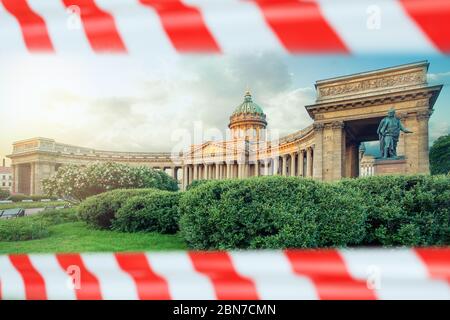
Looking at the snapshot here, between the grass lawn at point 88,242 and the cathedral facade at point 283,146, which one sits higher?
the cathedral facade at point 283,146

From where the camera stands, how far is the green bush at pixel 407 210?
9.96 ft

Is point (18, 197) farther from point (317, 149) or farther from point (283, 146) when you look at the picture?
point (317, 149)

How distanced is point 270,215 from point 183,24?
2401 millimetres

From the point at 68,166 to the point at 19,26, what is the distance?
201cm

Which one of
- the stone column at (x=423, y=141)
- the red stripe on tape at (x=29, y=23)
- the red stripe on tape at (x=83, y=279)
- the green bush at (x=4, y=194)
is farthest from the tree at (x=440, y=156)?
the green bush at (x=4, y=194)

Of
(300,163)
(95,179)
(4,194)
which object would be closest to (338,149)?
(300,163)

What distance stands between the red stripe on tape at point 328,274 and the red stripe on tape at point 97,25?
321 centimetres

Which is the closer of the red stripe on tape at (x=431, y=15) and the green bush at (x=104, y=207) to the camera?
the red stripe on tape at (x=431, y=15)

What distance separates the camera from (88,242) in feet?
10.5

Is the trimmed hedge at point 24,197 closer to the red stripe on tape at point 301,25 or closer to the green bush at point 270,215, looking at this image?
the green bush at point 270,215

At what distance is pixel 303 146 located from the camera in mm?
3887

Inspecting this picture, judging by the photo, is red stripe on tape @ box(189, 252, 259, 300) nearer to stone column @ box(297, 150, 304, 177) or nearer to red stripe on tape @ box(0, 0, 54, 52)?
stone column @ box(297, 150, 304, 177)

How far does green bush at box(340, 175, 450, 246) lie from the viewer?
3.04 metres
